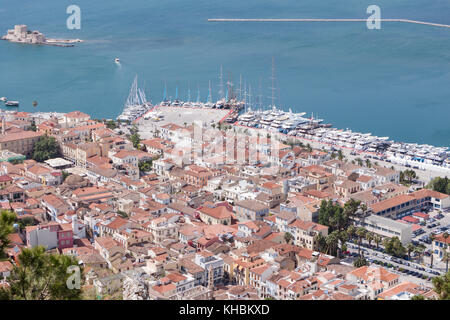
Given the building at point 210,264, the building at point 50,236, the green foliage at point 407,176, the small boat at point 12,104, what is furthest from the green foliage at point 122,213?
the small boat at point 12,104

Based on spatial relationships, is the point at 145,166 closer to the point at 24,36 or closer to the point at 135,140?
the point at 135,140

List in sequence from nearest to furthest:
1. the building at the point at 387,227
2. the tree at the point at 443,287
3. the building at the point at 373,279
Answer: the tree at the point at 443,287 → the building at the point at 373,279 → the building at the point at 387,227

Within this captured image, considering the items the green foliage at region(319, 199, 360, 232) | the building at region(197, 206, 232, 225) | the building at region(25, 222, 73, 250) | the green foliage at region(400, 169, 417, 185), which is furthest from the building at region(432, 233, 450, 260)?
the building at region(25, 222, 73, 250)

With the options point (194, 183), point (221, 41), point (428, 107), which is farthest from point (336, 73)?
point (194, 183)

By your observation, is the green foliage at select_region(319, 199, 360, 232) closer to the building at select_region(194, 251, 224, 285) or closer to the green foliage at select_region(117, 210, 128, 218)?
the building at select_region(194, 251, 224, 285)

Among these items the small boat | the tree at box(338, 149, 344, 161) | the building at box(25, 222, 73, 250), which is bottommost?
the tree at box(338, 149, 344, 161)

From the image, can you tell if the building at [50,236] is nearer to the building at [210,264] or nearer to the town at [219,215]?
the town at [219,215]
